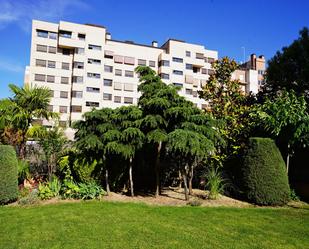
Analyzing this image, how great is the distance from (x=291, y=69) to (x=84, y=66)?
120 ft

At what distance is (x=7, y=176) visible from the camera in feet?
28.8

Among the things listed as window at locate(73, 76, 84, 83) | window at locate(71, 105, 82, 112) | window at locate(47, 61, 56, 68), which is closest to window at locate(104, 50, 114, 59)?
window at locate(73, 76, 84, 83)

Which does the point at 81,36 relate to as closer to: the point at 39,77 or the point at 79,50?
the point at 79,50

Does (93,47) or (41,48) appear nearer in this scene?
(41,48)

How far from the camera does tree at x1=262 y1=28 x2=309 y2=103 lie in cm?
1471

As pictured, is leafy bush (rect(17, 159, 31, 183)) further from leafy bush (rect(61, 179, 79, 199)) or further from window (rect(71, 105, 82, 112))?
window (rect(71, 105, 82, 112))

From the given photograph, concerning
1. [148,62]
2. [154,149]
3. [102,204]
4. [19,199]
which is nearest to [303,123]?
[154,149]

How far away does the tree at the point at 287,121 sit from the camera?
33.2ft

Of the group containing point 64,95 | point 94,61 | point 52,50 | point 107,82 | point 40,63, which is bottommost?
point 64,95

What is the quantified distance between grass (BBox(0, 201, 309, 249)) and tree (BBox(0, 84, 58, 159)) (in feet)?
12.5

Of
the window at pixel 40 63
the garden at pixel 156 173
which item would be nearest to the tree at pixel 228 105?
the garden at pixel 156 173

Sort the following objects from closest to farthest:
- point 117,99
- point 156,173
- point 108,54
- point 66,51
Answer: point 156,173 → point 66,51 → point 108,54 → point 117,99

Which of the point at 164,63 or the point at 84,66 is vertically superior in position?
the point at 164,63

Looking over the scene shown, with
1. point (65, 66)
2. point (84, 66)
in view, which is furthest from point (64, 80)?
point (84, 66)
